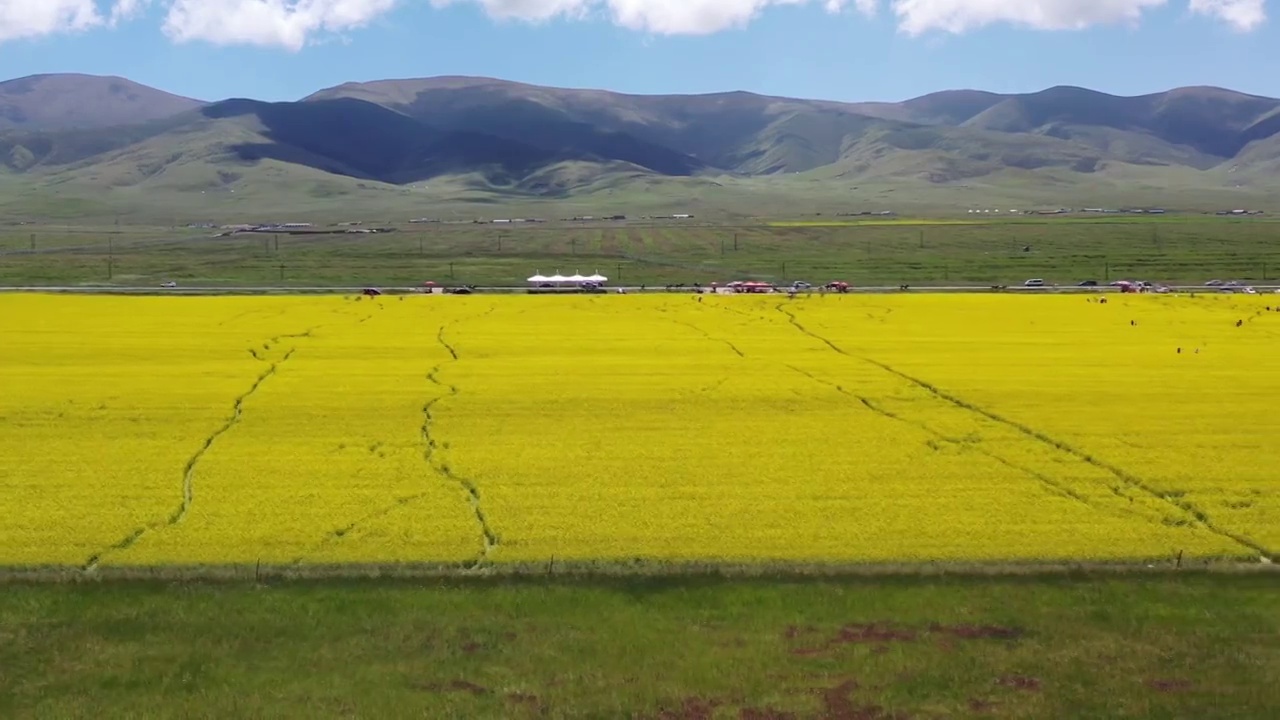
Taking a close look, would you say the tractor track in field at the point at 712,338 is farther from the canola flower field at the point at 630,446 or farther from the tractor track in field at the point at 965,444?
the tractor track in field at the point at 965,444

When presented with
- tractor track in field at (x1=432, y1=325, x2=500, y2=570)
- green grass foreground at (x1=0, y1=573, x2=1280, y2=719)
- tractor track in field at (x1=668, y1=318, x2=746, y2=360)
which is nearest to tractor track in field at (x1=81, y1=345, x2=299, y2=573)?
green grass foreground at (x1=0, y1=573, x2=1280, y2=719)

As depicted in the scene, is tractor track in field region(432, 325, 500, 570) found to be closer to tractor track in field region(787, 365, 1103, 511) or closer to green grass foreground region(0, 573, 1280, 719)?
green grass foreground region(0, 573, 1280, 719)

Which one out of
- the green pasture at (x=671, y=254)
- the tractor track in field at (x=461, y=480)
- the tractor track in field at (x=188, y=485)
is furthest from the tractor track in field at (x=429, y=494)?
the green pasture at (x=671, y=254)

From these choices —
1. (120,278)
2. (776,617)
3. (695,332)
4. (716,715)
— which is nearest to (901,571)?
(776,617)

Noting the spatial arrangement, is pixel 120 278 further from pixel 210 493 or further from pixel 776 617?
pixel 776 617

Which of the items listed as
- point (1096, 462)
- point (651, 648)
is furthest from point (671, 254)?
point (651, 648)

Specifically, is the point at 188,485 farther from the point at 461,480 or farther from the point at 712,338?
the point at 712,338
